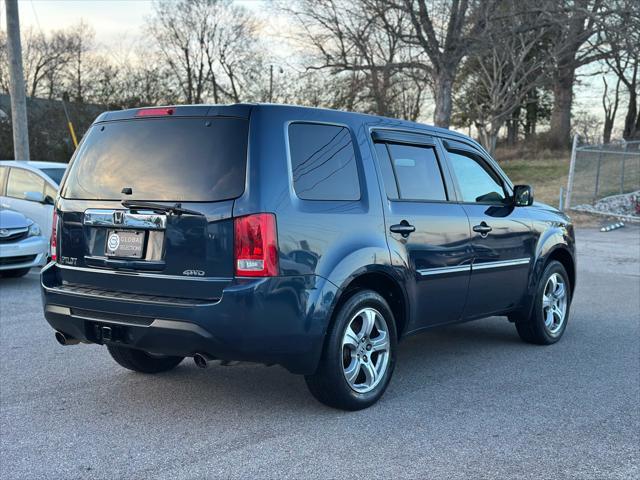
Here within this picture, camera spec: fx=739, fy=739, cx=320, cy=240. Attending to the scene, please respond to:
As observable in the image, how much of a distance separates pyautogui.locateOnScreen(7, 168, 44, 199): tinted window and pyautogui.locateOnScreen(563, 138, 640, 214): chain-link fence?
16.2 m

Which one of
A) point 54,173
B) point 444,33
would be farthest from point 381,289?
point 444,33

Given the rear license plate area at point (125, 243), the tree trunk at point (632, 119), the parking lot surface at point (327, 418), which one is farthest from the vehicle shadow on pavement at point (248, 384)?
the tree trunk at point (632, 119)

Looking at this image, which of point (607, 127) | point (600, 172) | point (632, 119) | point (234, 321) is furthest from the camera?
point (607, 127)

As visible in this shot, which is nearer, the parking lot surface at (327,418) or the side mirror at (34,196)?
the parking lot surface at (327,418)

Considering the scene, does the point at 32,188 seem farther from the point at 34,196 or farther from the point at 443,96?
the point at 443,96

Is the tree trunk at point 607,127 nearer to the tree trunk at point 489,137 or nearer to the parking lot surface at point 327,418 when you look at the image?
the tree trunk at point 489,137

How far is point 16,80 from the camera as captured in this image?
15352mm

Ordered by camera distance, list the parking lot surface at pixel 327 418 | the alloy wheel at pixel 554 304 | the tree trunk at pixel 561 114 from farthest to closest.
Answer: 1. the tree trunk at pixel 561 114
2. the alloy wheel at pixel 554 304
3. the parking lot surface at pixel 327 418

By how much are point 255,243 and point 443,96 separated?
2180 centimetres

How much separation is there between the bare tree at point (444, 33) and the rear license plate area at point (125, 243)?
65.7 feet

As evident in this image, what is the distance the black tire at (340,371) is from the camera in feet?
14.7

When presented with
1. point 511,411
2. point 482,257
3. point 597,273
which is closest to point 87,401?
point 511,411

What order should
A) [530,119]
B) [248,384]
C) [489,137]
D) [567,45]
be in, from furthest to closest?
[530,119], [489,137], [567,45], [248,384]

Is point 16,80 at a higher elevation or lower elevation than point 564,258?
higher
